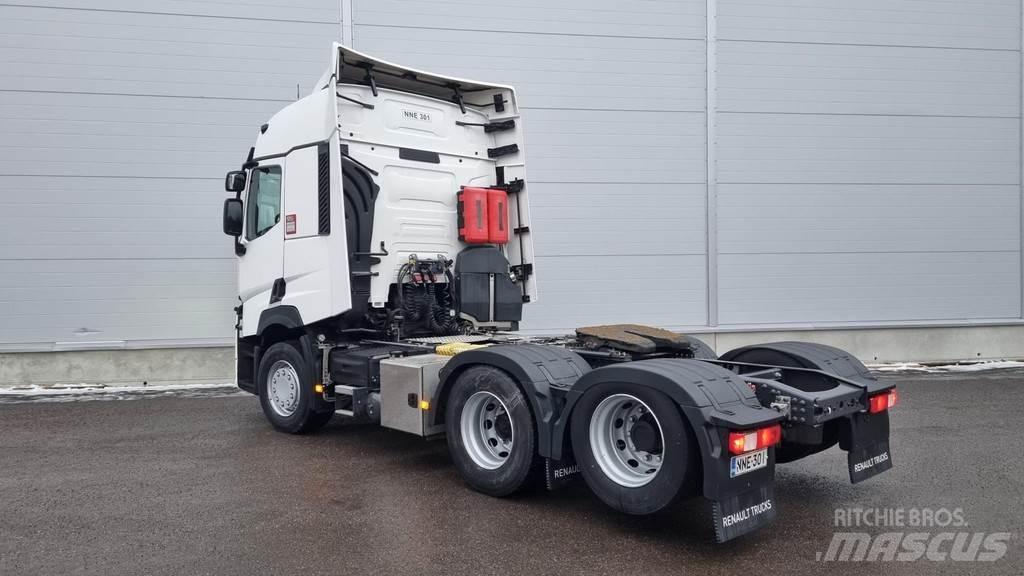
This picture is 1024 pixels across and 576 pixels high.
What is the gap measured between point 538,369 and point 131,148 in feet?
28.5

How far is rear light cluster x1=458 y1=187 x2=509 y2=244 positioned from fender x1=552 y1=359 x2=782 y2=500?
3.27m

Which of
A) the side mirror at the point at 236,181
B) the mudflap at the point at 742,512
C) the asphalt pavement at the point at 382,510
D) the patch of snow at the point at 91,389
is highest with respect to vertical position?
the side mirror at the point at 236,181

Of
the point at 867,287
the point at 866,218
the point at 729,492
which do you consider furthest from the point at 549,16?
the point at 729,492

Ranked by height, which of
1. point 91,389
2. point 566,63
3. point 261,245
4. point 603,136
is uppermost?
point 566,63

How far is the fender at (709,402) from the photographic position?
12.4 ft

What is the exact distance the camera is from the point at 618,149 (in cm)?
1198

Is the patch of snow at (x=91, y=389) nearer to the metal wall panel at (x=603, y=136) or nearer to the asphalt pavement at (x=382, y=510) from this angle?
the asphalt pavement at (x=382, y=510)

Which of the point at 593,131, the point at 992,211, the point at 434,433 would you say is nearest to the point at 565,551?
the point at 434,433

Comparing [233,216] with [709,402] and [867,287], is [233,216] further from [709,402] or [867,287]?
[867,287]

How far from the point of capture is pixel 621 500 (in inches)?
165

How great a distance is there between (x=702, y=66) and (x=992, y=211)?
19.0ft

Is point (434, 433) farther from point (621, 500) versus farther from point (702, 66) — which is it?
point (702, 66)

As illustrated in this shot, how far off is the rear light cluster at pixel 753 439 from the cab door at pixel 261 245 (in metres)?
4.80

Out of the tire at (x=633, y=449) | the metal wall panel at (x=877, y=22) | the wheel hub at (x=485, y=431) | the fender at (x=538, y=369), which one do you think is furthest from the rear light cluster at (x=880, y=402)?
the metal wall panel at (x=877, y=22)
